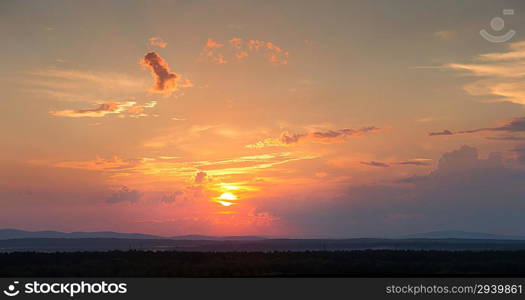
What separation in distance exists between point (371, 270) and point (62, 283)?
1426 inches

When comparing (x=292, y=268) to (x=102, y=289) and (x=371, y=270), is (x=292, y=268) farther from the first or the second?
(x=102, y=289)

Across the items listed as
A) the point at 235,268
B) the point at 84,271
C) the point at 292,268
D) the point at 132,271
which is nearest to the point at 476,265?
the point at 292,268

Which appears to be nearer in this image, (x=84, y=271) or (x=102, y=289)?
(x=102, y=289)

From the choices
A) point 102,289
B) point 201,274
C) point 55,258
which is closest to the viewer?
point 102,289

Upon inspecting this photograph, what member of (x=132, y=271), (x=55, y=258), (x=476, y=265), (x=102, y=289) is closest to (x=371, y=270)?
(x=476, y=265)

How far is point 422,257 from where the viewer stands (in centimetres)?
8625

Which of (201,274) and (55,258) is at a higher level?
(55,258)

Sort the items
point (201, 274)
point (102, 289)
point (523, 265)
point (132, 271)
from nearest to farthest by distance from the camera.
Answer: point (102, 289)
point (201, 274)
point (132, 271)
point (523, 265)

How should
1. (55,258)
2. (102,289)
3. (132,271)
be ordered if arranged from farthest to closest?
(55,258) < (132,271) < (102,289)

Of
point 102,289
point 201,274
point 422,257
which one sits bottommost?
point 102,289

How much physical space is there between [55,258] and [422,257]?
162ft

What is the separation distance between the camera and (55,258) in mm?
83688

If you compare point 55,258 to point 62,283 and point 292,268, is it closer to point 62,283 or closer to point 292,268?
point 292,268

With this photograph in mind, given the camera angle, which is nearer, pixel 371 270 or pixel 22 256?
pixel 371 270
